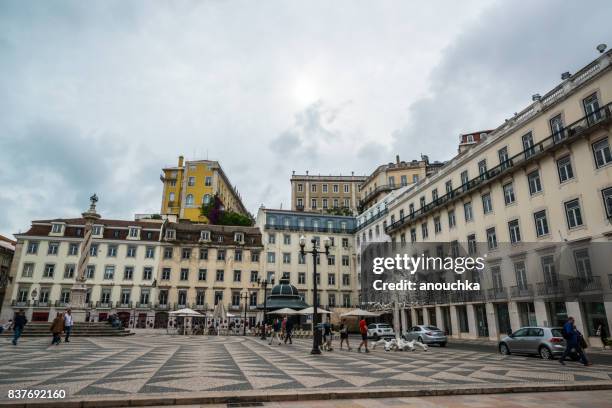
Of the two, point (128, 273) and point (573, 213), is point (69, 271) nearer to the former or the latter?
point (128, 273)

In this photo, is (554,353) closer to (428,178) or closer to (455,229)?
(455,229)

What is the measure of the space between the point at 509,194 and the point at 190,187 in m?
55.5

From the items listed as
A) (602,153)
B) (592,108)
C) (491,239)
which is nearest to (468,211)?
(491,239)

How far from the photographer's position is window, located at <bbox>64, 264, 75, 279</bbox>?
44.9 metres

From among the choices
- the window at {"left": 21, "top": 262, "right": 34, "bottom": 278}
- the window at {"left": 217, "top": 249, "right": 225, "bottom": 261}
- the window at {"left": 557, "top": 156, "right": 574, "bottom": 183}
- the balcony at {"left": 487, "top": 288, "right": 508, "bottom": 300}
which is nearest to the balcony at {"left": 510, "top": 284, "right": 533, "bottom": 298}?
the balcony at {"left": 487, "top": 288, "right": 508, "bottom": 300}

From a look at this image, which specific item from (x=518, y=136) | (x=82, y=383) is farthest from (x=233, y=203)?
(x=82, y=383)

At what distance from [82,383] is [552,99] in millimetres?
28480

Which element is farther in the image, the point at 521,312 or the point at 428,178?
the point at 428,178

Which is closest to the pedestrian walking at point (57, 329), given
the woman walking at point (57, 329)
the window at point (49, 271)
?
the woman walking at point (57, 329)

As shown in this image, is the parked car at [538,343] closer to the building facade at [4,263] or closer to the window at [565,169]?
the window at [565,169]

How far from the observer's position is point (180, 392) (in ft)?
23.4

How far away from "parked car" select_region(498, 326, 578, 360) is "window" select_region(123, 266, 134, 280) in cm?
4211

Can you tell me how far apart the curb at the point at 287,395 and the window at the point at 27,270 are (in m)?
47.4

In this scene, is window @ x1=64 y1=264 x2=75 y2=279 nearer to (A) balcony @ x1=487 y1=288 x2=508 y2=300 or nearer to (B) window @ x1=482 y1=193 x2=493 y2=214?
(A) balcony @ x1=487 y1=288 x2=508 y2=300
